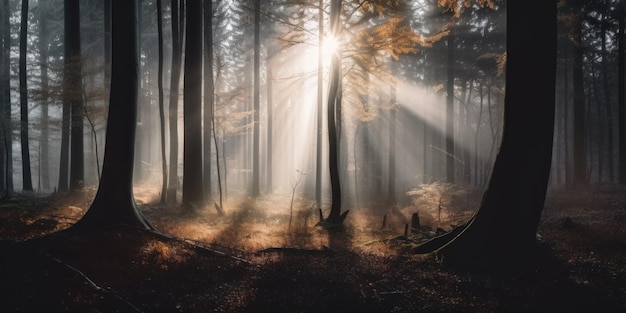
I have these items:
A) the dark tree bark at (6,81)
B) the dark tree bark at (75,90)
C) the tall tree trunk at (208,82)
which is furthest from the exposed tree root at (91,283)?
the dark tree bark at (6,81)

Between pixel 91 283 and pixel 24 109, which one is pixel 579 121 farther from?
pixel 24 109

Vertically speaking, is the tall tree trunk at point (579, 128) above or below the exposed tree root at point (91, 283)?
above

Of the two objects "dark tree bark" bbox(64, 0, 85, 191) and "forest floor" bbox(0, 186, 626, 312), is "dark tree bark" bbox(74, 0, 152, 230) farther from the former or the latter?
"dark tree bark" bbox(64, 0, 85, 191)

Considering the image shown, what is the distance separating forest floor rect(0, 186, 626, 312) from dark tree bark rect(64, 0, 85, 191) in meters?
7.98

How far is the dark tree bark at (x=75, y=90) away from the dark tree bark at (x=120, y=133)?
8.98 m

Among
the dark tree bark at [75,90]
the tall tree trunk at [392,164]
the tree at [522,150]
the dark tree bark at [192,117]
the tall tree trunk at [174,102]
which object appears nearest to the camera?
the tree at [522,150]

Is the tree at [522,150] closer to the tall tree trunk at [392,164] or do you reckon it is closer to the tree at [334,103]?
the tree at [334,103]

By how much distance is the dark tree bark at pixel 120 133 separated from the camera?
774 cm

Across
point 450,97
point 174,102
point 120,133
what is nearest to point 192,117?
point 174,102

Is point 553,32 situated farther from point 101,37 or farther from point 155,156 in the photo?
point 155,156

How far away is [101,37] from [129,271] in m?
30.0

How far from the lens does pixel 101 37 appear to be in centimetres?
2883

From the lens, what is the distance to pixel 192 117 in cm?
1344

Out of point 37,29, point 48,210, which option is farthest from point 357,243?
point 37,29
